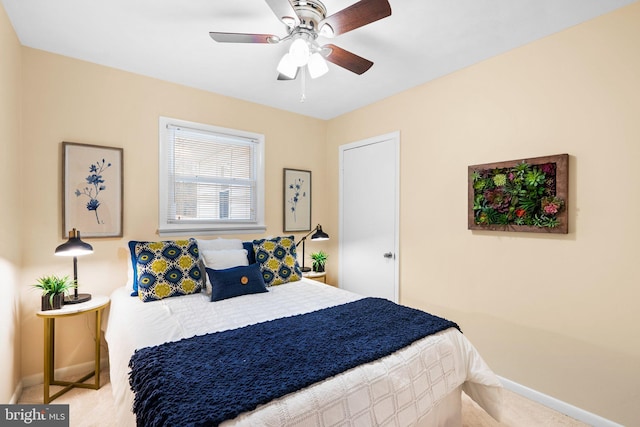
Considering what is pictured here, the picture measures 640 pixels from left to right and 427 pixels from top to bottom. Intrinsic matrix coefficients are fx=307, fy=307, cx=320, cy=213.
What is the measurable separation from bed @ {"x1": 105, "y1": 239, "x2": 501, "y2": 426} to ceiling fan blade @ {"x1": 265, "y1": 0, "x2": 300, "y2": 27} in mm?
1694

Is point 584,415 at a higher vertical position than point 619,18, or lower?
lower

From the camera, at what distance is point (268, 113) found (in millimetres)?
3590

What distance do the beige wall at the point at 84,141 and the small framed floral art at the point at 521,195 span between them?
8.58 ft

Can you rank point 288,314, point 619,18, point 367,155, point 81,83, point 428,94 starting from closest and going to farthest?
point 619,18
point 288,314
point 81,83
point 428,94
point 367,155

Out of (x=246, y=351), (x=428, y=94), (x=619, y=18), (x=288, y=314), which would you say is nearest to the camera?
(x=246, y=351)

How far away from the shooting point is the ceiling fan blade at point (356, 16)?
57.4 inches

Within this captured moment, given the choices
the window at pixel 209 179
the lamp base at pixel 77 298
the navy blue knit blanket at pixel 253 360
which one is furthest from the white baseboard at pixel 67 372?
the navy blue knit blanket at pixel 253 360

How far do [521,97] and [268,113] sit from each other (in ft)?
8.18

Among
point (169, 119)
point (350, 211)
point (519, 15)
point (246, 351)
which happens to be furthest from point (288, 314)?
point (519, 15)

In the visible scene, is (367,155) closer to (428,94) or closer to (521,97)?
(428,94)

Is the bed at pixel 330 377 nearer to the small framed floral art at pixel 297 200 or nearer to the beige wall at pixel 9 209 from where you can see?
the beige wall at pixel 9 209

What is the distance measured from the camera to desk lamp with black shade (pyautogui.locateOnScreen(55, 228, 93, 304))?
2.13m

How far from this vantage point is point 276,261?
2.85 metres

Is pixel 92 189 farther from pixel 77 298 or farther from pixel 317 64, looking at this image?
pixel 317 64
